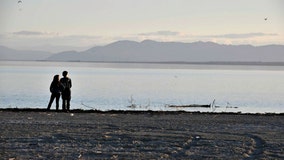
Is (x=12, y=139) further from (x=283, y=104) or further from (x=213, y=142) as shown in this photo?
(x=283, y=104)

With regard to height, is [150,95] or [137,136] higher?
[150,95]

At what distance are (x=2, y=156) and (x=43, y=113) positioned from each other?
10959 mm

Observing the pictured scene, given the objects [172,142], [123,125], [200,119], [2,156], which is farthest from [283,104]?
[2,156]

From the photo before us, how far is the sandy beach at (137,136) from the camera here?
47.9 ft

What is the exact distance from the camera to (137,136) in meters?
17.8

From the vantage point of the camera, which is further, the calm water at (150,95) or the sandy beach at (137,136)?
the calm water at (150,95)

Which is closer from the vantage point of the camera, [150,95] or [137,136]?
[137,136]

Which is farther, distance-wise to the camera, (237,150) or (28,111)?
(28,111)

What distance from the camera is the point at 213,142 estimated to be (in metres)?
16.7

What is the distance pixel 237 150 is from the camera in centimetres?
1523

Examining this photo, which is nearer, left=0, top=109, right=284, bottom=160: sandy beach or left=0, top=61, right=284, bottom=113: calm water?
left=0, top=109, right=284, bottom=160: sandy beach

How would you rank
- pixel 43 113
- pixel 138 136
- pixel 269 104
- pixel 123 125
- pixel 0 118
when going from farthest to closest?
pixel 269 104 → pixel 43 113 → pixel 0 118 → pixel 123 125 → pixel 138 136

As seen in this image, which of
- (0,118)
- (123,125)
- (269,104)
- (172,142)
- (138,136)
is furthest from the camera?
(269,104)

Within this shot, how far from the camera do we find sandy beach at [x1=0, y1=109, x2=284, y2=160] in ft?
47.9
